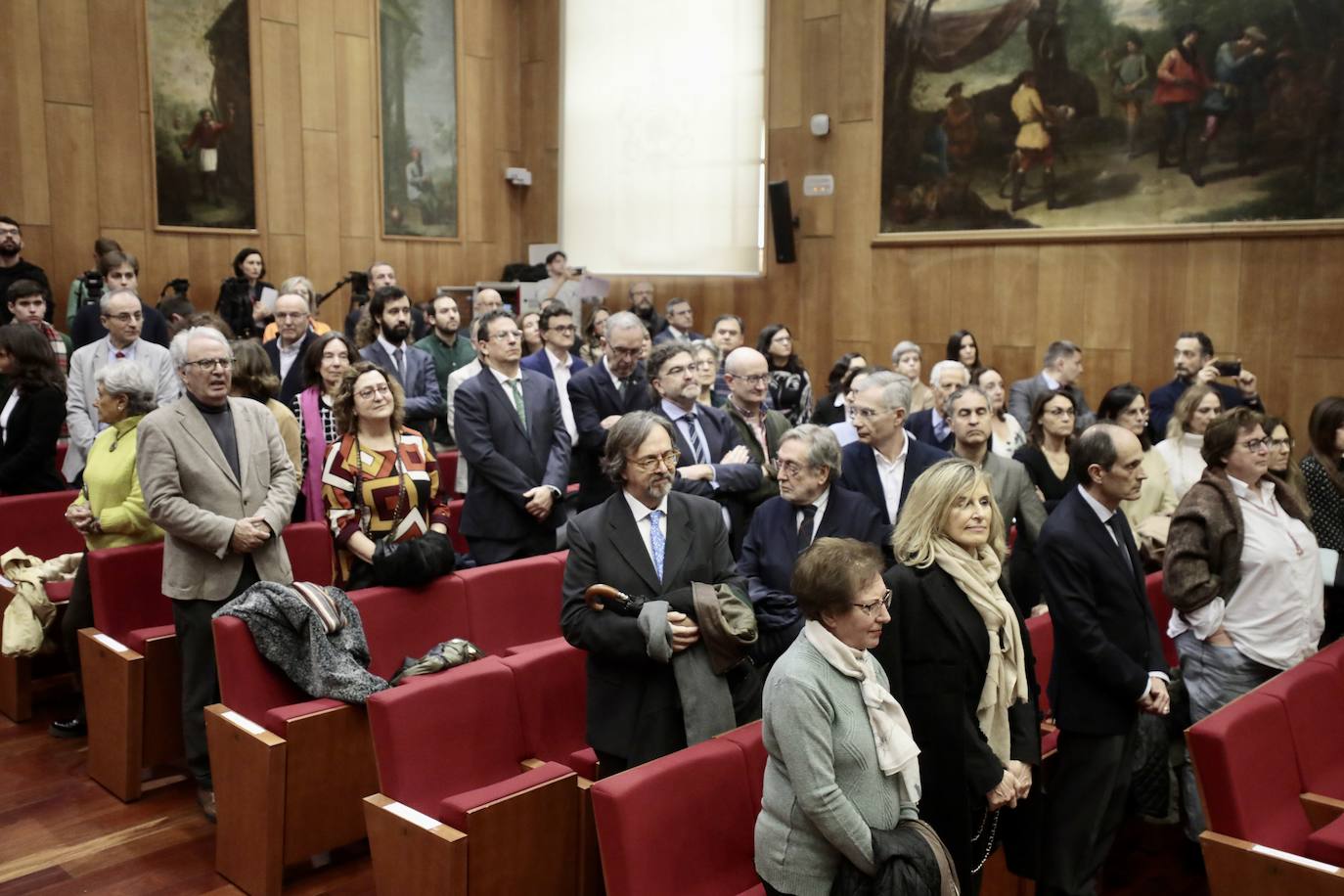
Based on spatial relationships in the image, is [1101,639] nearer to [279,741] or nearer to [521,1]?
[279,741]

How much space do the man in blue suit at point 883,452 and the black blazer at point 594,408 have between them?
4.51ft

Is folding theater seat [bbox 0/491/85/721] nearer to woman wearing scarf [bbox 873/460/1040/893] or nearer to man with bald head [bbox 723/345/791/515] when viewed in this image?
man with bald head [bbox 723/345/791/515]

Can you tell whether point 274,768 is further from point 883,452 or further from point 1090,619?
point 1090,619

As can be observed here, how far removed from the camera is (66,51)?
8.69 m

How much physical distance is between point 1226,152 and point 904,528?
6659 mm

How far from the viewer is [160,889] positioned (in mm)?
3512

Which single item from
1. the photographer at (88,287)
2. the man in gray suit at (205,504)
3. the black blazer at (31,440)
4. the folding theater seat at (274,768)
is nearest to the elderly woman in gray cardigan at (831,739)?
the folding theater seat at (274,768)

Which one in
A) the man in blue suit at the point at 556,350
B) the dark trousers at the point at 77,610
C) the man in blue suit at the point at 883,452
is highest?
the man in blue suit at the point at 556,350

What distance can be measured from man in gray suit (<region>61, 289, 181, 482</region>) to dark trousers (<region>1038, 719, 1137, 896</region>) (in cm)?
438

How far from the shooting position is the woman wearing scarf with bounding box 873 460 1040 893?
2.68 metres

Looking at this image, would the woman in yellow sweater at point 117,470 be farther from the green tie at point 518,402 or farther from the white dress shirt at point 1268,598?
the white dress shirt at point 1268,598

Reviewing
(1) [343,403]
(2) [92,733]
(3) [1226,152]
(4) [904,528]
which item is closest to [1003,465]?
(4) [904,528]

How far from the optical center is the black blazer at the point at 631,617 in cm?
304

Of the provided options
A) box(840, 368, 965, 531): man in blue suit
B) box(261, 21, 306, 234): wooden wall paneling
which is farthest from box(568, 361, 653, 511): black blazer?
box(261, 21, 306, 234): wooden wall paneling
